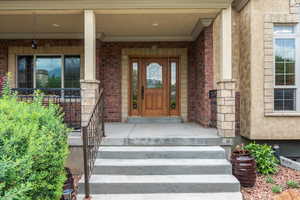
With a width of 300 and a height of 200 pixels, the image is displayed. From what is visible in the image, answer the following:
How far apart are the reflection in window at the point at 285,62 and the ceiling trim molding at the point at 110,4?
1.54 meters

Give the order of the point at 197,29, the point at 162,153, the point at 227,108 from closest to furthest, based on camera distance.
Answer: the point at 162,153, the point at 227,108, the point at 197,29

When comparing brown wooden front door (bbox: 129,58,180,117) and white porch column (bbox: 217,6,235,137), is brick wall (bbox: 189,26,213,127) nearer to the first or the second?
brown wooden front door (bbox: 129,58,180,117)

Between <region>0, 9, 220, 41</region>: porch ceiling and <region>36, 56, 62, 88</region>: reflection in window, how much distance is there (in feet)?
2.25

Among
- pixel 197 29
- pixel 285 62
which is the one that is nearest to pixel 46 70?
pixel 197 29

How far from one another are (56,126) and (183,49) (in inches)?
200

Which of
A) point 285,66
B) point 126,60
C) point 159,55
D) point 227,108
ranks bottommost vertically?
point 227,108

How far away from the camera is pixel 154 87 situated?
705 cm

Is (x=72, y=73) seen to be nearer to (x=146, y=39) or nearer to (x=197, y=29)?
(x=146, y=39)

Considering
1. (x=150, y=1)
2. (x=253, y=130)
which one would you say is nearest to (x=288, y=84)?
(x=253, y=130)

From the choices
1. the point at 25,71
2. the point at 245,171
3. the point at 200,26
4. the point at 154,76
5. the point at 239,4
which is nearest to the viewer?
the point at 245,171

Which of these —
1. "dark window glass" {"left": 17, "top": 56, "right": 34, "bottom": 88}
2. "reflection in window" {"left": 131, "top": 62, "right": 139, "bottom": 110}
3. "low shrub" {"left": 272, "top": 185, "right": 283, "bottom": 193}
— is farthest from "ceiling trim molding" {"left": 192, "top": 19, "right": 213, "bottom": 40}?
"dark window glass" {"left": 17, "top": 56, "right": 34, "bottom": 88}

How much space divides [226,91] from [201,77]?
1808 millimetres

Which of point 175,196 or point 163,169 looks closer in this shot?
point 175,196

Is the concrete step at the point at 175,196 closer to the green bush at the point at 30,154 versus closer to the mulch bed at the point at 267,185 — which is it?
the mulch bed at the point at 267,185
